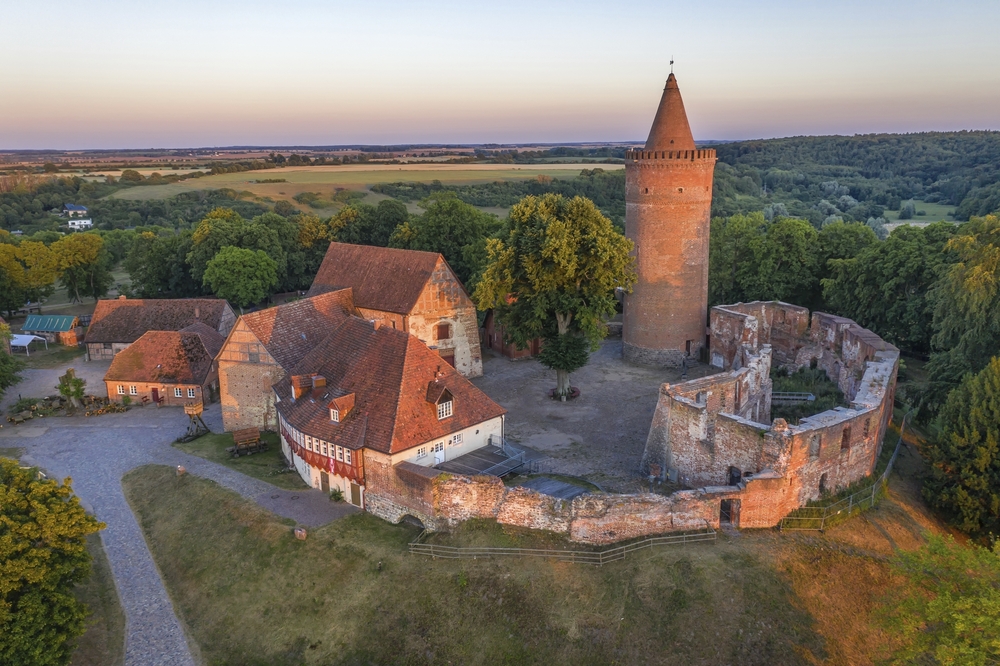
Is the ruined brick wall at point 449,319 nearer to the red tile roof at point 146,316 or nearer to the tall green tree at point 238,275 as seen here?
the red tile roof at point 146,316

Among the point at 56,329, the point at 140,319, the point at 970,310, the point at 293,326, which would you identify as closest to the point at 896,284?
the point at 970,310

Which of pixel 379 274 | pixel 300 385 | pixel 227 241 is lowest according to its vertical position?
pixel 300 385

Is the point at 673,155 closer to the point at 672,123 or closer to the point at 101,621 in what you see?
the point at 672,123

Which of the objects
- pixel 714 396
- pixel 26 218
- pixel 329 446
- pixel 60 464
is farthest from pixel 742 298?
pixel 26 218

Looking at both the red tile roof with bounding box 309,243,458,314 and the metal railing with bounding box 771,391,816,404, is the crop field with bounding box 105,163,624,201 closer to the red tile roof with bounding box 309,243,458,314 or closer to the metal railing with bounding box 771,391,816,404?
the red tile roof with bounding box 309,243,458,314

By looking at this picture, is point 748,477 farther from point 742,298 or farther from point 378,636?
point 742,298

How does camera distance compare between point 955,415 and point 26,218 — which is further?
point 26,218

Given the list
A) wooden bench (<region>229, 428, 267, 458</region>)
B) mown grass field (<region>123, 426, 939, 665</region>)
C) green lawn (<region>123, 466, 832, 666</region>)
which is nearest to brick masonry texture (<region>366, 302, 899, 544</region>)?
mown grass field (<region>123, 426, 939, 665</region>)
